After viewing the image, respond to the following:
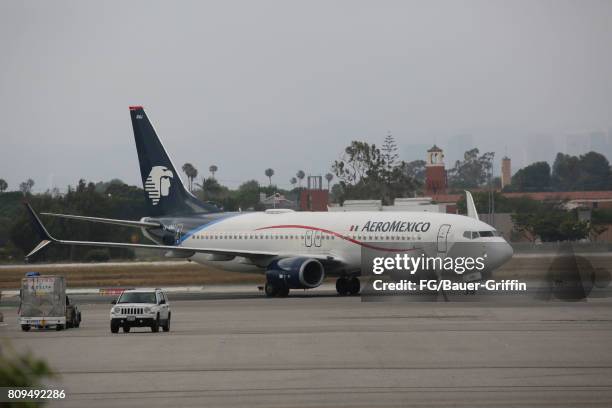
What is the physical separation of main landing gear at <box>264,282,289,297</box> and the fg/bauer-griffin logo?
11.8m

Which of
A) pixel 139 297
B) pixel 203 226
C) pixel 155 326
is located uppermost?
pixel 203 226

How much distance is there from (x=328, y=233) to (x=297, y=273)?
3581 millimetres

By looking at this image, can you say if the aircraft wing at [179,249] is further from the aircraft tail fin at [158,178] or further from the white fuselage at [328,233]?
the aircraft tail fin at [158,178]

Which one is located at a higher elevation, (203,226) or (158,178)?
(158,178)

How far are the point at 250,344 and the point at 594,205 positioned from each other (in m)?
92.9

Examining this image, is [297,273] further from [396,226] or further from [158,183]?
[158,183]

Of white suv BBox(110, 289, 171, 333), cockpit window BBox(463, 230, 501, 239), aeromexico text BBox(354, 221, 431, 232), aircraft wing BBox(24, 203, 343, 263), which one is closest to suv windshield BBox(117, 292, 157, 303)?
white suv BBox(110, 289, 171, 333)

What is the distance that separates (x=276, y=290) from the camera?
51438 millimetres

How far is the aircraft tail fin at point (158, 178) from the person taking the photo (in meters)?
Answer: 60.0

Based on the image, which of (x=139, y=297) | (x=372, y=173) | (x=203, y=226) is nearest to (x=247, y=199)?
(x=372, y=173)

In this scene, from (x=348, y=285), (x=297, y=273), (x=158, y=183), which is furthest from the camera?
(x=158, y=183)

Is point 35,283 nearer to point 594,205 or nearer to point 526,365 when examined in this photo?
point 526,365

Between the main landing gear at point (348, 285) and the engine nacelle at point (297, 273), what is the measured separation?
261 centimetres

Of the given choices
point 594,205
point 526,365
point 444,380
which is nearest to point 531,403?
point 444,380
